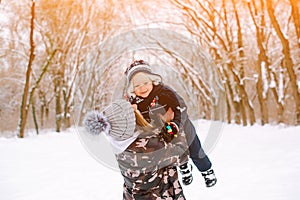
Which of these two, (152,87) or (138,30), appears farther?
(138,30)

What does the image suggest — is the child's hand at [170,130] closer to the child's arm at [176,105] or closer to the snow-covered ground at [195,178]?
the child's arm at [176,105]

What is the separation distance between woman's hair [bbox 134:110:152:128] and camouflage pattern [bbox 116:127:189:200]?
4 cm

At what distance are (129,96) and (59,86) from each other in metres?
19.1

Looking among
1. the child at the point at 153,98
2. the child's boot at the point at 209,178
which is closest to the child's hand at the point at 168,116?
the child at the point at 153,98

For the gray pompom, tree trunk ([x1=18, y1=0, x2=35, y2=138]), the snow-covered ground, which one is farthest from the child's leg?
tree trunk ([x1=18, y1=0, x2=35, y2=138])

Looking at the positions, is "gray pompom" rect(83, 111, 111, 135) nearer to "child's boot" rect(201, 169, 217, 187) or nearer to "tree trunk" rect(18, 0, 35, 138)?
"child's boot" rect(201, 169, 217, 187)

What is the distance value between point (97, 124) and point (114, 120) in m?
0.10

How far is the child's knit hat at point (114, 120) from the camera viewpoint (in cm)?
199

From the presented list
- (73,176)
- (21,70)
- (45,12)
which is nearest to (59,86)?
(45,12)

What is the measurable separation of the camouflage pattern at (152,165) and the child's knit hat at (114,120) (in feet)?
0.47

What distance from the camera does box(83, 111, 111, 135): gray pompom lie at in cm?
198

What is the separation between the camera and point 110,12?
64.8ft

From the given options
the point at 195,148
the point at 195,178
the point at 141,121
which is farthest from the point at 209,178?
the point at 195,178

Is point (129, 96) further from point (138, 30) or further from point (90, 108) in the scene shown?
point (138, 30)
